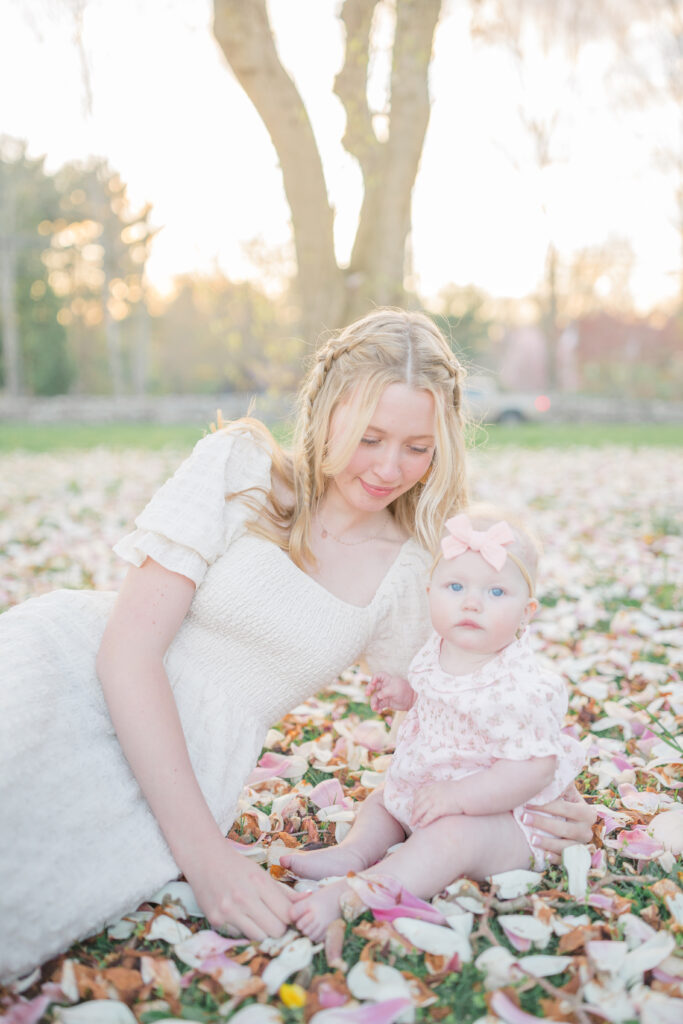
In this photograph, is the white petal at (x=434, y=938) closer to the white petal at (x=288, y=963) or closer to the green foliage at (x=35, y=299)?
the white petal at (x=288, y=963)

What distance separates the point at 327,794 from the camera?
2.54 meters

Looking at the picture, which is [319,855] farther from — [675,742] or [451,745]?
[675,742]

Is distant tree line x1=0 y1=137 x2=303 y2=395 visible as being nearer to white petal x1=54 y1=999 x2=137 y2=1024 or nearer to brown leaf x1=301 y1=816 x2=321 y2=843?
brown leaf x1=301 y1=816 x2=321 y2=843

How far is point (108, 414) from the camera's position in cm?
2122

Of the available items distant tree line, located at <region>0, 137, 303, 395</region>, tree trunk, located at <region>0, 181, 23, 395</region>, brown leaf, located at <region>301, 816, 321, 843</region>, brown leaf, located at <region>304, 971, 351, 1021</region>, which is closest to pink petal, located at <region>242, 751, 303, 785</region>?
brown leaf, located at <region>301, 816, 321, 843</region>

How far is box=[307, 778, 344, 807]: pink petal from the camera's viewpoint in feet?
8.29

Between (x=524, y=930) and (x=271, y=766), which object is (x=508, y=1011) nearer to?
(x=524, y=930)

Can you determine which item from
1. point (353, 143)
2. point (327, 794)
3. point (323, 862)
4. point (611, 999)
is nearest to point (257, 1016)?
point (323, 862)

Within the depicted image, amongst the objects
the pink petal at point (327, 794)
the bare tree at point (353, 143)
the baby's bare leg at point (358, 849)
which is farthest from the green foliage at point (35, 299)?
the baby's bare leg at point (358, 849)

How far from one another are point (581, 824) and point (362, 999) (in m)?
0.79

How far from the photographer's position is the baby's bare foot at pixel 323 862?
206cm

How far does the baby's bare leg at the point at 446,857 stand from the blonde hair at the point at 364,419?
769mm

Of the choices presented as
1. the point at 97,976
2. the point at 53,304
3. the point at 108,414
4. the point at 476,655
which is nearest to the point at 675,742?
the point at 476,655

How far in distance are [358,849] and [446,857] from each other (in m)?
0.29
